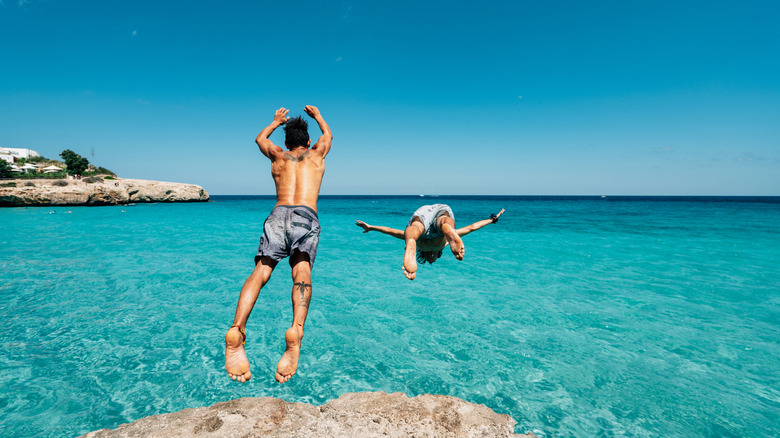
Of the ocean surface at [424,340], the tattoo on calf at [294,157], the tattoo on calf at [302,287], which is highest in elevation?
the tattoo on calf at [294,157]

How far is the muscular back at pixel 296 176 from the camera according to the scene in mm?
4336

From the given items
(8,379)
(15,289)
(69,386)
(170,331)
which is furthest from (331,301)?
(15,289)

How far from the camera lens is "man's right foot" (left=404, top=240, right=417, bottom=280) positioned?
14.1 feet

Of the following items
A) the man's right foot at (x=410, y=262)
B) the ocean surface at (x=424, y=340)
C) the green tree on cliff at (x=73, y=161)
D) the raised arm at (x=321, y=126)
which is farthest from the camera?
the green tree on cliff at (x=73, y=161)

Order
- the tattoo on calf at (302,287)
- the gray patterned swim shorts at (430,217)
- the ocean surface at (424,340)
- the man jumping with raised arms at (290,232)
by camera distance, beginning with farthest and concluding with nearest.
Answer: the ocean surface at (424,340)
the gray patterned swim shorts at (430,217)
the tattoo on calf at (302,287)
the man jumping with raised arms at (290,232)

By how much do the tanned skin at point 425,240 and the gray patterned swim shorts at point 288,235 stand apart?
0.87 meters

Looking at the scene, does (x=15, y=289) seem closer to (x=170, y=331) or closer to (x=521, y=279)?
(x=170, y=331)

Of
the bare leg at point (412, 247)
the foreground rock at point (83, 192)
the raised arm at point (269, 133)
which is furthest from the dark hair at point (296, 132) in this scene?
the foreground rock at point (83, 192)

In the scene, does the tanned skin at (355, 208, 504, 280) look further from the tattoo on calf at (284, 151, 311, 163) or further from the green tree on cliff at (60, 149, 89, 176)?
the green tree on cliff at (60, 149, 89, 176)

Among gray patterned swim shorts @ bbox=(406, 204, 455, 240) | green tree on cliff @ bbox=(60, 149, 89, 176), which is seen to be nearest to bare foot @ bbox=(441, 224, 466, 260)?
gray patterned swim shorts @ bbox=(406, 204, 455, 240)

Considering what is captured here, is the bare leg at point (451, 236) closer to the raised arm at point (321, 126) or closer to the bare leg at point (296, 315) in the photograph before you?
the bare leg at point (296, 315)

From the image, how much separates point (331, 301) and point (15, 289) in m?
11.5

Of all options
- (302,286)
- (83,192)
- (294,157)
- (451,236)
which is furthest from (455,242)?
(83,192)

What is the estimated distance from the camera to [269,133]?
463cm
